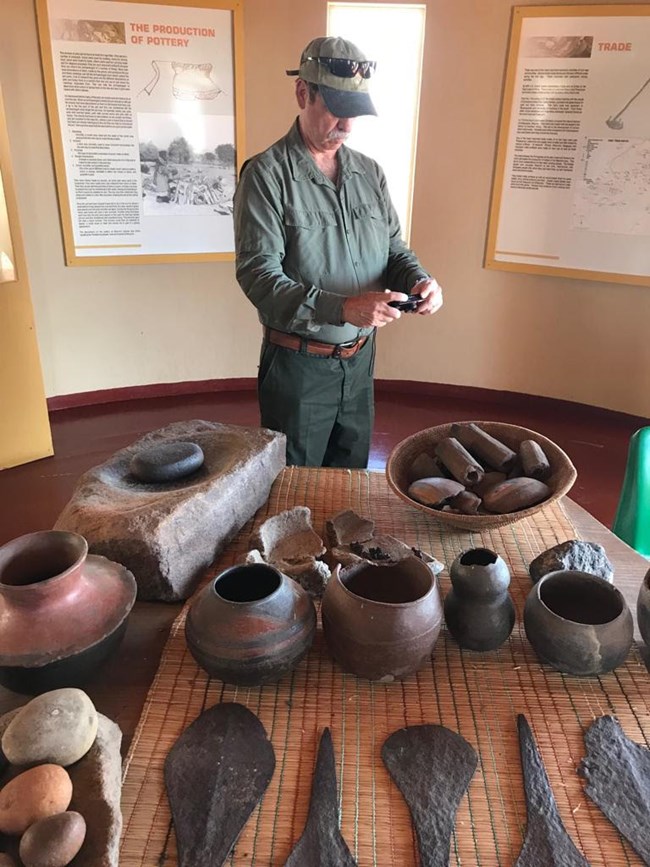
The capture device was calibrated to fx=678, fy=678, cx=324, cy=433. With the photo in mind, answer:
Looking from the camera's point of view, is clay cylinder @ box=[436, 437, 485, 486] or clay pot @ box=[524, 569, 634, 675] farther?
clay cylinder @ box=[436, 437, 485, 486]

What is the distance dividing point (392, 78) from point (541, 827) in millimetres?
3594

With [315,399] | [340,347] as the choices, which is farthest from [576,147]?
[315,399]

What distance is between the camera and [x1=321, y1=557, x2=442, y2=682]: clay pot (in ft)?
3.45

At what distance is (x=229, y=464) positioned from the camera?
5.18 ft

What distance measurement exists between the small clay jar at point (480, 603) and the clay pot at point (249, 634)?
0.26 m

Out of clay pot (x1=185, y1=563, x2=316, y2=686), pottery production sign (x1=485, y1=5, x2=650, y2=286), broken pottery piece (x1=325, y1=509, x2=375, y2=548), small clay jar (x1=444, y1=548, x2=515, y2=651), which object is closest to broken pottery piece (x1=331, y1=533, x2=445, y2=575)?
broken pottery piece (x1=325, y1=509, x2=375, y2=548)

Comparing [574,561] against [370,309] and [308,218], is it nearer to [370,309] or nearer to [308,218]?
[370,309]

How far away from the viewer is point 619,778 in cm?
97

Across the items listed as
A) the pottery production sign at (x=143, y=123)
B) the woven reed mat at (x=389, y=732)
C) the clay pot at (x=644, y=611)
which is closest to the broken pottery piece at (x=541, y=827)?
the woven reed mat at (x=389, y=732)

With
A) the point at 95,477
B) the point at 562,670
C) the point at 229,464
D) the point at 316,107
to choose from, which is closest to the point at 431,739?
the point at 562,670

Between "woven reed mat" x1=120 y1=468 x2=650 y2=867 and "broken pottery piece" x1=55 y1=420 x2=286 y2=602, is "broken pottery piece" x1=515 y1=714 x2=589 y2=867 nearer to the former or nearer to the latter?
"woven reed mat" x1=120 y1=468 x2=650 y2=867

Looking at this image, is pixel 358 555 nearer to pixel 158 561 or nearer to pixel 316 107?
pixel 158 561

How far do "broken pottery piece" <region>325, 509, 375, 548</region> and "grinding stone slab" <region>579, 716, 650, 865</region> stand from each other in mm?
589

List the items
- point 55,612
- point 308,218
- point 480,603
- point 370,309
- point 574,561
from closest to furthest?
point 55,612 < point 480,603 < point 574,561 < point 370,309 < point 308,218
